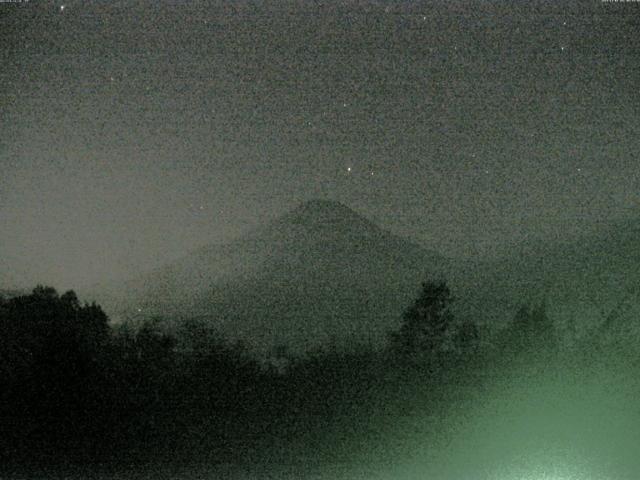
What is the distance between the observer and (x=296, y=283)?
1120 inches

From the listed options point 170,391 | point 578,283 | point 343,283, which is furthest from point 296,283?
point 170,391

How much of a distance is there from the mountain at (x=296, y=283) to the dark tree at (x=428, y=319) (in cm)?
57

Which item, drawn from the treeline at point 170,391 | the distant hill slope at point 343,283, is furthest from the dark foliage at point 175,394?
the distant hill slope at point 343,283

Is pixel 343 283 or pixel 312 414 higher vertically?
pixel 343 283

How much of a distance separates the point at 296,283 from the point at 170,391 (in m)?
21.0

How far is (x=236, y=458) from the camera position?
572 cm

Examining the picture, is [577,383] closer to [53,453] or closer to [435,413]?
[435,413]

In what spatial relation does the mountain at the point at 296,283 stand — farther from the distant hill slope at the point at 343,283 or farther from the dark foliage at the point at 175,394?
the dark foliage at the point at 175,394

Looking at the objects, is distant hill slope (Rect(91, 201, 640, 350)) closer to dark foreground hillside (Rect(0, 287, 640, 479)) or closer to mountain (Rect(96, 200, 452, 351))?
mountain (Rect(96, 200, 452, 351))

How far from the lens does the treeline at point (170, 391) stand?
19.6ft

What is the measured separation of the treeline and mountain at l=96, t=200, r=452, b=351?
331 cm

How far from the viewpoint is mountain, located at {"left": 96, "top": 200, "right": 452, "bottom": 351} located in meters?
16.1

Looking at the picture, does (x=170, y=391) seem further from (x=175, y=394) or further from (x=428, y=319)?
(x=428, y=319)

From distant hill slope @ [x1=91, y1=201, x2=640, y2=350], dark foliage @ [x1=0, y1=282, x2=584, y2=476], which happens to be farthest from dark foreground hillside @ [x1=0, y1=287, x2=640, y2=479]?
distant hill slope @ [x1=91, y1=201, x2=640, y2=350]
